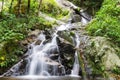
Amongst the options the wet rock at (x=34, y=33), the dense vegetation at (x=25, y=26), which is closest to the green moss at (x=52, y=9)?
the dense vegetation at (x=25, y=26)

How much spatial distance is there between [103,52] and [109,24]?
2.32 m

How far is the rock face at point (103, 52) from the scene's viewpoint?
39.6 ft

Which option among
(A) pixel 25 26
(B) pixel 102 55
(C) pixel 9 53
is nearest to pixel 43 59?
(C) pixel 9 53

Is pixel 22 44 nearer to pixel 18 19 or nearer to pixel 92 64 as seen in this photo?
pixel 18 19

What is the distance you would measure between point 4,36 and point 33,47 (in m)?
1.55

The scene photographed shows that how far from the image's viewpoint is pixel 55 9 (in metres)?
21.0

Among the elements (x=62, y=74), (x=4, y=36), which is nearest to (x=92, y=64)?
(x=62, y=74)

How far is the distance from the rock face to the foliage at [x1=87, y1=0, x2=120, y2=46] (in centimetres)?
55

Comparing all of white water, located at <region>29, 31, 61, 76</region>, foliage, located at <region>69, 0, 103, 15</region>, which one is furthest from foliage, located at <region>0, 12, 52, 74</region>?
foliage, located at <region>69, 0, 103, 15</region>

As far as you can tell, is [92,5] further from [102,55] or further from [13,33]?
[102,55]

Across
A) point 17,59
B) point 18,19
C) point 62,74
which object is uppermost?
point 18,19

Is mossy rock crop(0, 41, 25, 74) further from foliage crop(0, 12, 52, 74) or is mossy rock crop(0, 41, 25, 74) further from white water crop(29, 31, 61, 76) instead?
white water crop(29, 31, 61, 76)

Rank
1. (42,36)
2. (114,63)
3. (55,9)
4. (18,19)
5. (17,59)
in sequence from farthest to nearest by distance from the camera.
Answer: (55,9)
(18,19)
(42,36)
(17,59)
(114,63)

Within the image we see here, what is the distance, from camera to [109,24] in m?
14.1
